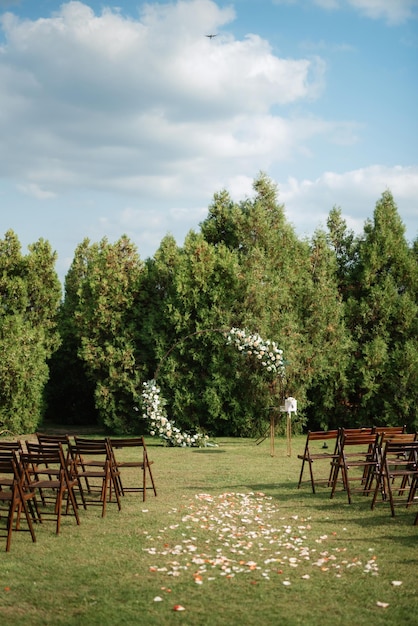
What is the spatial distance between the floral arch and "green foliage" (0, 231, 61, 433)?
3854 millimetres

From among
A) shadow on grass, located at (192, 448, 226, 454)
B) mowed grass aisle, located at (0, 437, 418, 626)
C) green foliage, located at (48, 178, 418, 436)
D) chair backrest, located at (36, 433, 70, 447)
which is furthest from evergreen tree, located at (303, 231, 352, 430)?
chair backrest, located at (36, 433, 70, 447)

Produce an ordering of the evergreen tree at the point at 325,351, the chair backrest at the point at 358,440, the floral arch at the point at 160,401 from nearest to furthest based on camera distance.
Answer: the chair backrest at the point at 358,440 → the floral arch at the point at 160,401 → the evergreen tree at the point at 325,351

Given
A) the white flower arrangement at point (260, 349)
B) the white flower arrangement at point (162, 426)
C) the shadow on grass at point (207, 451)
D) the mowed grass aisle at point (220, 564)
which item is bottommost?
the shadow on grass at point (207, 451)

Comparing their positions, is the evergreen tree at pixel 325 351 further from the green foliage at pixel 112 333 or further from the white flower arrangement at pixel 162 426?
the green foliage at pixel 112 333

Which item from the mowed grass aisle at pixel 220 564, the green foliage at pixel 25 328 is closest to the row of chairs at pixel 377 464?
the mowed grass aisle at pixel 220 564

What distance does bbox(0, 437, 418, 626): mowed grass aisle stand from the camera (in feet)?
16.4

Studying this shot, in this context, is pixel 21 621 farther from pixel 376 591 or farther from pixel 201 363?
pixel 201 363

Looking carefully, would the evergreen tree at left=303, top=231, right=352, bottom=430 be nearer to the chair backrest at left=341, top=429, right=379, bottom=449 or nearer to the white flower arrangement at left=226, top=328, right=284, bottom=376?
the white flower arrangement at left=226, top=328, right=284, bottom=376

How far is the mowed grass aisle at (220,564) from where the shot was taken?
4984mm

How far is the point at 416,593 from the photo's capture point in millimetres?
5371

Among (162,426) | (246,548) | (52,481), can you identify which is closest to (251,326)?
(162,426)

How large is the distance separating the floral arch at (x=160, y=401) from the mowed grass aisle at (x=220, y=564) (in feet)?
24.1

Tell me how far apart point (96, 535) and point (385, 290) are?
15.9m

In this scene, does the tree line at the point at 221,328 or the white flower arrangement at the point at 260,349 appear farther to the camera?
the tree line at the point at 221,328
